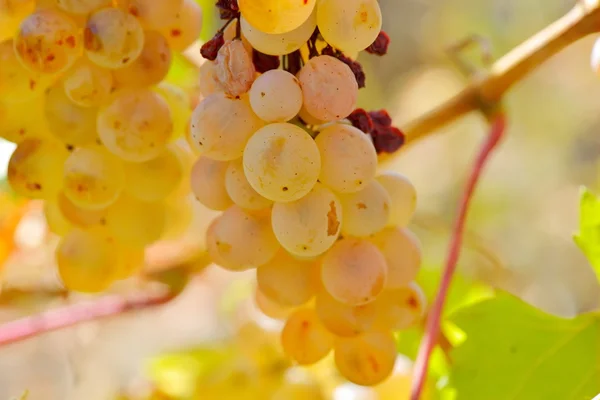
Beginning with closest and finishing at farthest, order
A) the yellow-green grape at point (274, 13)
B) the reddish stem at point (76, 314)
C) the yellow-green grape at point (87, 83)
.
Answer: the yellow-green grape at point (274, 13)
the yellow-green grape at point (87, 83)
the reddish stem at point (76, 314)

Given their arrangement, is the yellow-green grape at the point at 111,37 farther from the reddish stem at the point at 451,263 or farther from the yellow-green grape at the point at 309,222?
the reddish stem at the point at 451,263

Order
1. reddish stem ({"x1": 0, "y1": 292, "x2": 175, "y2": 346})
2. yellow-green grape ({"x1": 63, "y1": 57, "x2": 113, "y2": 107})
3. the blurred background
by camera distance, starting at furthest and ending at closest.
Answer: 1. the blurred background
2. reddish stem ({"x1": 0, "y1": 292, "x2": 175, "y2": 346})
3. yellow-green grape ({"x1": 63, "y1": 57, "x2": 113, "y2": 107})

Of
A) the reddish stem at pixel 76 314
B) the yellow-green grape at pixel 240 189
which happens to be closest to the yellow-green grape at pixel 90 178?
the yellow-green grape at pixel 240 189

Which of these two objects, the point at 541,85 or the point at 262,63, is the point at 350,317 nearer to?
the point at 262,63

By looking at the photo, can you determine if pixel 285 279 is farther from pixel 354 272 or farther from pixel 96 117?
pixel 96 117

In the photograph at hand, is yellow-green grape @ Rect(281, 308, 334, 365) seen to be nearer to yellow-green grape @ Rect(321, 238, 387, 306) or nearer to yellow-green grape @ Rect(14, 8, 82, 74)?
yellow-green grape @ Rect(321, 238, 387, 306)

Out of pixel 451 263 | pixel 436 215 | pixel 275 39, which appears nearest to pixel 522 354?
pixel 451 263

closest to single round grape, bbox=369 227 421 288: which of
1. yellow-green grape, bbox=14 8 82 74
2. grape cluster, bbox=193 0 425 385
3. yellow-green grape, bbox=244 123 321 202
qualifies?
grape cluster, bbox=193 0 425 385
